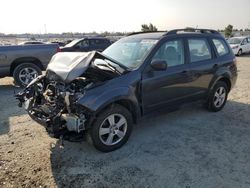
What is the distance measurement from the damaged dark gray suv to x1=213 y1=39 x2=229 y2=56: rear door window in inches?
4.4

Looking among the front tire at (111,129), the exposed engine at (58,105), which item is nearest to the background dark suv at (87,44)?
the exposed engine at (58,105)

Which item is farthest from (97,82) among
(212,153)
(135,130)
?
(212,153)

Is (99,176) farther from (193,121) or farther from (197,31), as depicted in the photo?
(197,31)

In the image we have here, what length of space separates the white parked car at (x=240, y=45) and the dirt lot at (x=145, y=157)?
16.4 m

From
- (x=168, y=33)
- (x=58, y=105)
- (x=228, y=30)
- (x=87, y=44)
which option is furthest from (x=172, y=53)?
(x=228, y=30)

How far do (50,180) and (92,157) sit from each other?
0.77 metres

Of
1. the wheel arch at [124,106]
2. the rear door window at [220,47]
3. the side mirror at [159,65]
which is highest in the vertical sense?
the rear door window at [220,47]

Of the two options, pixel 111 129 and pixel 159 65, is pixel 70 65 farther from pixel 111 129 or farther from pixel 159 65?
pixel 159 65

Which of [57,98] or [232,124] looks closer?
[57,98]

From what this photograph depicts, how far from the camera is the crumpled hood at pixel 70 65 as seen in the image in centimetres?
399

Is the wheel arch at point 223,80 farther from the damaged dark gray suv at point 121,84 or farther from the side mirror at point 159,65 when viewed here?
the side mirror at point 159,65

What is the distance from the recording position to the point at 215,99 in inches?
240

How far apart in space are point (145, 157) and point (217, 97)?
9.30 ft

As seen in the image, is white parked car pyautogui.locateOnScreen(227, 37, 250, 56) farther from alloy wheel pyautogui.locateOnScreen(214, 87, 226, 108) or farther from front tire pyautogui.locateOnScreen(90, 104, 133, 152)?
front tire pyautogui.locateOnScreen(90, 104, 133, 152)
